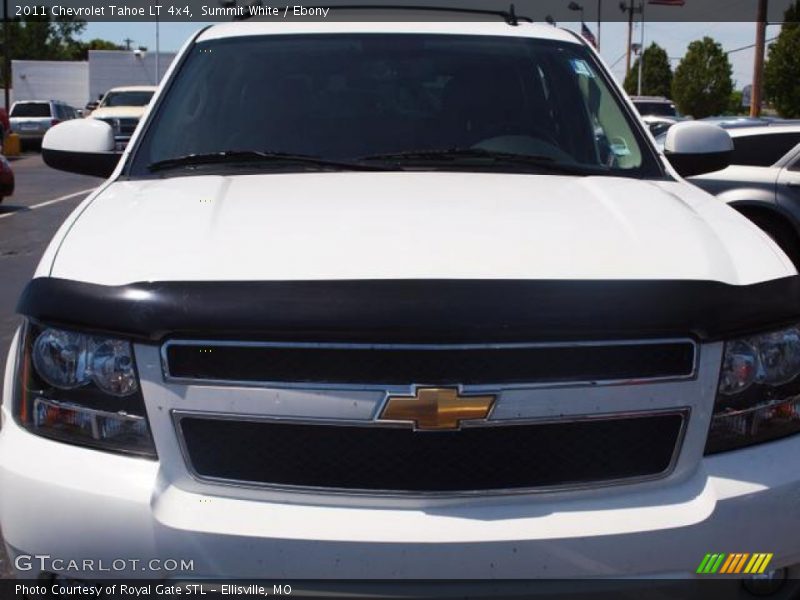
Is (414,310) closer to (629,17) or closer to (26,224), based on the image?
(26,224)

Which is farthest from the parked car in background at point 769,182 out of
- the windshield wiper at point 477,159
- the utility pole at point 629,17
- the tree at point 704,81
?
the utility pole at point 629,17

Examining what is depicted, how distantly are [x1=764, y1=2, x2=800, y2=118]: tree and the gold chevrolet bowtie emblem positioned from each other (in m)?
31.4

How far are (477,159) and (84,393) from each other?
5.24 feet

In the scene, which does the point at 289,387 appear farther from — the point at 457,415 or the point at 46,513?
the point at 46,513

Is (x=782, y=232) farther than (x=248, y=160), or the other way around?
(x=782, y=232)

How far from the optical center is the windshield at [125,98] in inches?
1015

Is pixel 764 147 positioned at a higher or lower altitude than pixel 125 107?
higher

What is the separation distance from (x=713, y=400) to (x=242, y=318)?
104cm

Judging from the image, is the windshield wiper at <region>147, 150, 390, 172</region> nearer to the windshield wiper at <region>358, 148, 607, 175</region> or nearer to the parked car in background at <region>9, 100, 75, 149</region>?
the windshield wiper at <region>358, 148, 607, 175</region>

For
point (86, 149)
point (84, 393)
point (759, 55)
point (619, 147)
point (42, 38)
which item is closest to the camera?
point (84, 393)

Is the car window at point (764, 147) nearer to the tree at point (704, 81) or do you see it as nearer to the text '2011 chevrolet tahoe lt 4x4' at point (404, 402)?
the text '2011 chevrolet tahoe lt 4x4' at point (404, 402)

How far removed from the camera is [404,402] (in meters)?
2.21

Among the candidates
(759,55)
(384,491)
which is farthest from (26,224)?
(759,55)

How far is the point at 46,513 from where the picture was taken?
2.26 meters
